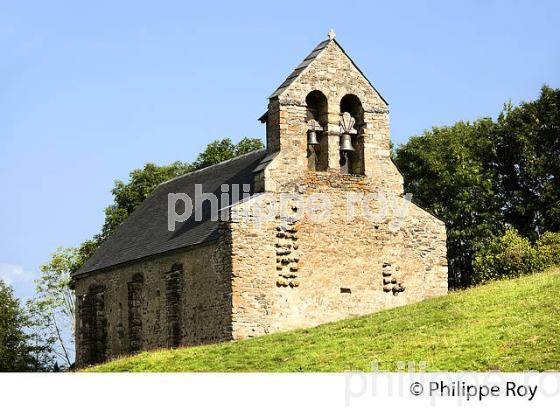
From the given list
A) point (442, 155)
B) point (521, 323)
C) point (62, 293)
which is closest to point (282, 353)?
point (521, 323)

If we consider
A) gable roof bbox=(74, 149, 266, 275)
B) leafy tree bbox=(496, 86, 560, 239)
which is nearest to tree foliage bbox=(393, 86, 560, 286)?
leafy tree bbox=(496, 86, 560, 239)

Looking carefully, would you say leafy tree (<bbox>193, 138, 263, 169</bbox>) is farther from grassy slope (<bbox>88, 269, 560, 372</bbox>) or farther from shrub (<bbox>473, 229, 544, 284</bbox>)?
grassy slope (<bbox>88, 269, 560, 372</bbox>)

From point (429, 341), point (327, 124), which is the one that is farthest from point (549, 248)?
point (429, 341)

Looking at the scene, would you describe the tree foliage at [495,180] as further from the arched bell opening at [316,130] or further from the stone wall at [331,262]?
the arched bell opening at [316,130]

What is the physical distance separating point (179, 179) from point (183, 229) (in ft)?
30.2

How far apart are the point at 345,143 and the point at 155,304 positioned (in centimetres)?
907

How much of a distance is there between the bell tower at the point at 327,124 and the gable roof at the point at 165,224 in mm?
2241

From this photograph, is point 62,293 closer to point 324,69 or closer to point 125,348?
point 125,348

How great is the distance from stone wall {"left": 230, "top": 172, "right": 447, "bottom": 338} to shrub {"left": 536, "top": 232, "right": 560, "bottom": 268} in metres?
11.9

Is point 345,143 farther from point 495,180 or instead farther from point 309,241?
point 495,180

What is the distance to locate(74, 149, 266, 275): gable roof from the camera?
1581 inches

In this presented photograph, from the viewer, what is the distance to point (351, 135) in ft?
128

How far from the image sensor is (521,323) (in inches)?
1108

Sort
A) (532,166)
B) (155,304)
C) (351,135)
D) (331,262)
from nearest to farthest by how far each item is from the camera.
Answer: (331,262)
(351,135)
(155,304)
(532,166)
